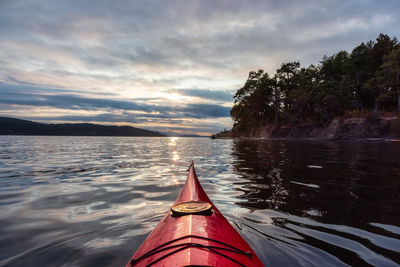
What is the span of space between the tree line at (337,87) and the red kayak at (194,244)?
39.5 meters

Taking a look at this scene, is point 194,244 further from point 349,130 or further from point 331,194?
point 349,130

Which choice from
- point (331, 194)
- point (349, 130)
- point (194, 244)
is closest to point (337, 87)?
point (349, 130)

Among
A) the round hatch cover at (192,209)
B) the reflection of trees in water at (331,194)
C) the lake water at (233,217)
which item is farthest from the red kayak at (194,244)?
the reflection of trees in water at (331,194)

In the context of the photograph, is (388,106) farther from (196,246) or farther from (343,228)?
(196,246)

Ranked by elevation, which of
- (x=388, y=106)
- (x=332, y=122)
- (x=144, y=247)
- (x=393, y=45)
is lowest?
(x=144, y=247)

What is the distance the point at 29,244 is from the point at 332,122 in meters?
41.4

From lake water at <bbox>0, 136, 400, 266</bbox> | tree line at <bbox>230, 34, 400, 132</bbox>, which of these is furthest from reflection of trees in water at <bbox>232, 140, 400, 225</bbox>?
tree line at <bbox>230, 34, 400, 132</bbox>

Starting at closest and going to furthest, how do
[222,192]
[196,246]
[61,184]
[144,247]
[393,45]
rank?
[196,246], [144,247], [222,192], [61,184], [393,45]

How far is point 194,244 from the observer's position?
1622mm

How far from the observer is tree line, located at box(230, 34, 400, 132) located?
3294 cm

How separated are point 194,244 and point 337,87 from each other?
43.3 metres

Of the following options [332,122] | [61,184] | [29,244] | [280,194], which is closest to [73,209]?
Answer: [29,244]

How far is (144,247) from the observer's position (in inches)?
74.8

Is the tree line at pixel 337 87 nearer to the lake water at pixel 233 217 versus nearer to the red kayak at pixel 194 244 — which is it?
the lake water at pixel 233 217
